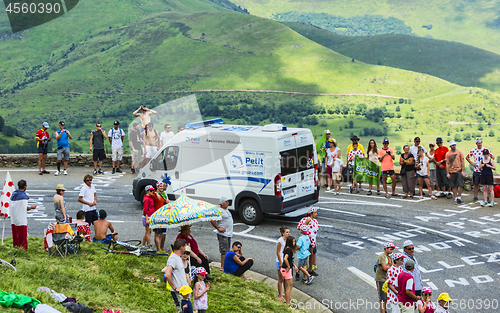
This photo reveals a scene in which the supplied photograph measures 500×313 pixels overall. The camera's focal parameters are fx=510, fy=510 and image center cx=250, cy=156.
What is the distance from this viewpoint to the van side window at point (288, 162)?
1356cm

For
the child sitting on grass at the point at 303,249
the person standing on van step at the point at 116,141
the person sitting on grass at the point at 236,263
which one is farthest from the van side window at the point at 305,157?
the person standing on van step at the point at 116,141

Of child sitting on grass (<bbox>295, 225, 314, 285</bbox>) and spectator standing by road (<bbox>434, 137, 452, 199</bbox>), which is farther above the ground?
spectator standing by road (<bbox>434, 137, 452, 199</bbox>)

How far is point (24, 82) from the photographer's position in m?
178

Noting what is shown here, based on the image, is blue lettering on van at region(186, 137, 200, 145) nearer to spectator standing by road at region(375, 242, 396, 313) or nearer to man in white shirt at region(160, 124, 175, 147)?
man in white shirt at region(160, 124, 175, 147)

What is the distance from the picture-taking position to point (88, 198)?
1230 cm

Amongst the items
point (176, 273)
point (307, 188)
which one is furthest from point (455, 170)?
point (176, 273)

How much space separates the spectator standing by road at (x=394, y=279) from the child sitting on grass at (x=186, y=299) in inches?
127

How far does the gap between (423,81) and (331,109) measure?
4732 cm

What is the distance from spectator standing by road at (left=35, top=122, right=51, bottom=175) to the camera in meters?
19.9

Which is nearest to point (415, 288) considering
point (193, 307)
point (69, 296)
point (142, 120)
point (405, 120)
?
point (193, 307)

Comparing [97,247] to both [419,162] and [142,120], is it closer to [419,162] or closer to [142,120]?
[142,120]

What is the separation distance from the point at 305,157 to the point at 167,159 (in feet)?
13.1

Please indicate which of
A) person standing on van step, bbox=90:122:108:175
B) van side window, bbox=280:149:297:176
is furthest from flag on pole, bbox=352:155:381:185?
person standing on van step, bbox=90:122:108:175

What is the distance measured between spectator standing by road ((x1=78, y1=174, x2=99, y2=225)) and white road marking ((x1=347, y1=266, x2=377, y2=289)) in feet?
20.6
